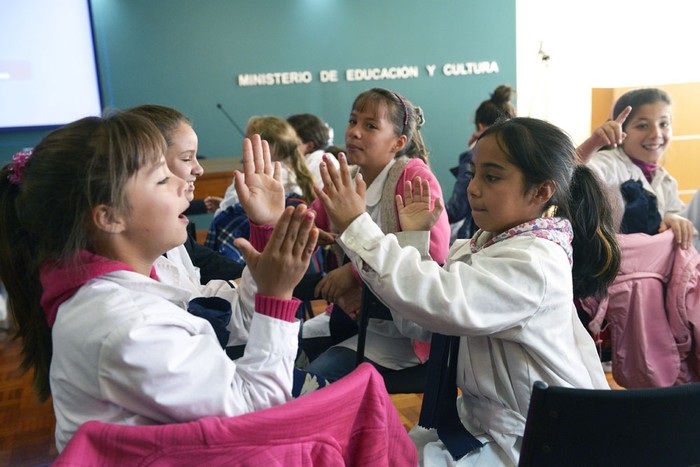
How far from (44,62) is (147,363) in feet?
18.7

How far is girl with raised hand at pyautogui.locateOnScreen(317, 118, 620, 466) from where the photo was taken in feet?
3.74

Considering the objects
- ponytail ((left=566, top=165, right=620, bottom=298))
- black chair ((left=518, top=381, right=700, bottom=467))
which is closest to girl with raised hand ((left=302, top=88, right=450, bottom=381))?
ponytail ((left=566, top=165, right=620, bottom=298))

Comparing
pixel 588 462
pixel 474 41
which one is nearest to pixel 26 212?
pixel 588 462

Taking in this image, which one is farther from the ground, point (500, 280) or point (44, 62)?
point (44, 62)

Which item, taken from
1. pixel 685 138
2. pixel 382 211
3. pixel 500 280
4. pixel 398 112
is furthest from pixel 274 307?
pixel 685 138

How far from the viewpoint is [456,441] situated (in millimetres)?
1204

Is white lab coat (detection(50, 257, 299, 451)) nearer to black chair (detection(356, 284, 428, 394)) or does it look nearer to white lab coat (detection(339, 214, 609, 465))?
white lab coat (detection(339, 214, 609, 465))

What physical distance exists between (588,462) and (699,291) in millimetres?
1542

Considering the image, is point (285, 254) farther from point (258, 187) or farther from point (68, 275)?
point (258, 187)

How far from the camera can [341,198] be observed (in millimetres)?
1286

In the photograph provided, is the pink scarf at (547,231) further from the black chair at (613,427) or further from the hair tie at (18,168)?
the hair tie at (18,168)

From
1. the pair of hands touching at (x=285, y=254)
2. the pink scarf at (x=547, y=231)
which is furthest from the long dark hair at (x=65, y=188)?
the pink scarf at (x=547, y=231)

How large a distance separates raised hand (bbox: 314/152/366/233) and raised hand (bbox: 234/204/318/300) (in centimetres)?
30

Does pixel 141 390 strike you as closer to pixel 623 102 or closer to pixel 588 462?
pixel 588 462
